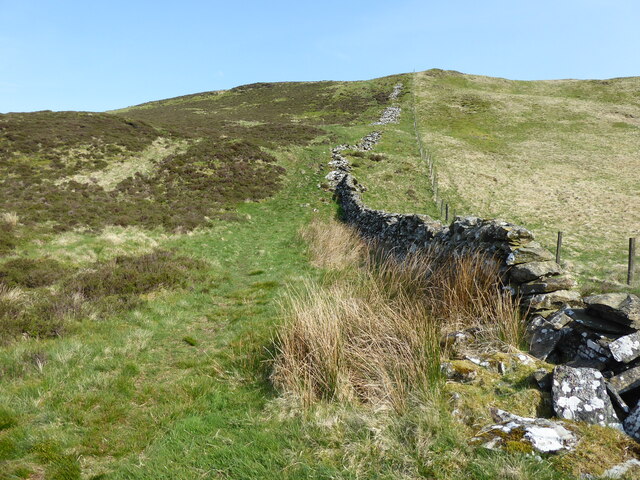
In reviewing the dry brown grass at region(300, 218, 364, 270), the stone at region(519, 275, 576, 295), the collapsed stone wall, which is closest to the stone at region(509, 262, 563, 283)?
the collapsed stone wall

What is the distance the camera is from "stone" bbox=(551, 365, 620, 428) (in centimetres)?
337

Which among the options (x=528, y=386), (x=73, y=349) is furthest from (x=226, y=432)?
(x=73, y=349)

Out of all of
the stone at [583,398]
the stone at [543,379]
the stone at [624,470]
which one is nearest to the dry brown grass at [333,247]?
the stone at [543,379]

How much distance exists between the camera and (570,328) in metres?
4.70

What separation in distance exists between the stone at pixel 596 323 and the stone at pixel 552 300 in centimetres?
65

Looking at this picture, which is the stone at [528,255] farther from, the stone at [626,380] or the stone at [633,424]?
the stone at [633,424]

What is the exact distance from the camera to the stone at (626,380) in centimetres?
A: 357

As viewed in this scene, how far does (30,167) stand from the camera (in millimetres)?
26625

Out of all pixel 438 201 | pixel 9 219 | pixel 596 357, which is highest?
pixel 438 201

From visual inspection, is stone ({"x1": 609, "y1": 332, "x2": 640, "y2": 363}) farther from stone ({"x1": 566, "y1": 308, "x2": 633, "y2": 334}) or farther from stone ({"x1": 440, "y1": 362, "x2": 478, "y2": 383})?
stone ({"x1": 440, "y1": 362, "x2": 478, "y2": 383})

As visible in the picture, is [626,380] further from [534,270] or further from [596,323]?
[534,270]

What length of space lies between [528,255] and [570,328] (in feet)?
6.13

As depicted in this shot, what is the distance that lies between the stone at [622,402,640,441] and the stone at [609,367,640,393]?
35 centimetres

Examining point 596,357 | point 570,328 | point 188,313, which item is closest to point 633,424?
point 596,357
